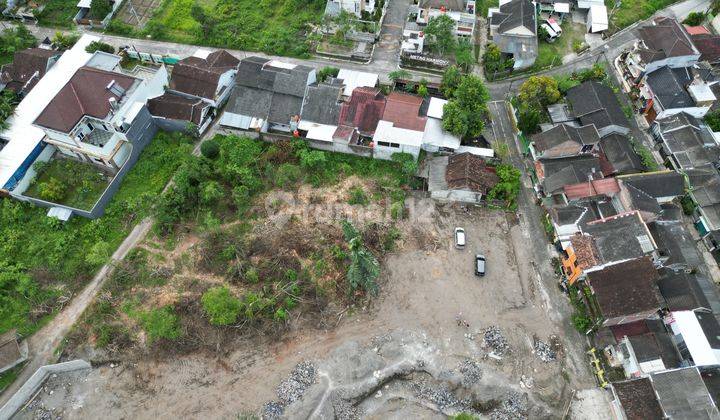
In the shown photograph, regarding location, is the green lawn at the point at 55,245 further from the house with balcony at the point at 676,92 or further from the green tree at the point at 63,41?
the house with balcony at the point at 676,92

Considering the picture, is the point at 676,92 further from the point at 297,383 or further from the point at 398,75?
the point at 297,383

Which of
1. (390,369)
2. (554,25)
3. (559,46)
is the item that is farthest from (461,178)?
(554,25)

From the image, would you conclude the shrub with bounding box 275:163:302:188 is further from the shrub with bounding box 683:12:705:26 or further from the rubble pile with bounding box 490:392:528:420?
the shrub with bounding box 683:12:705:26

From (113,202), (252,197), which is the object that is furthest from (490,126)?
(113,202)

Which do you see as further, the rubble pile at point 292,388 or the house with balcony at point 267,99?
the house with balcony at point 267,99

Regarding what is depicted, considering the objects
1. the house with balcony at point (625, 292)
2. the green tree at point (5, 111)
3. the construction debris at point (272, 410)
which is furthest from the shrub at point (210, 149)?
the house with balcony at point (625, 292)
